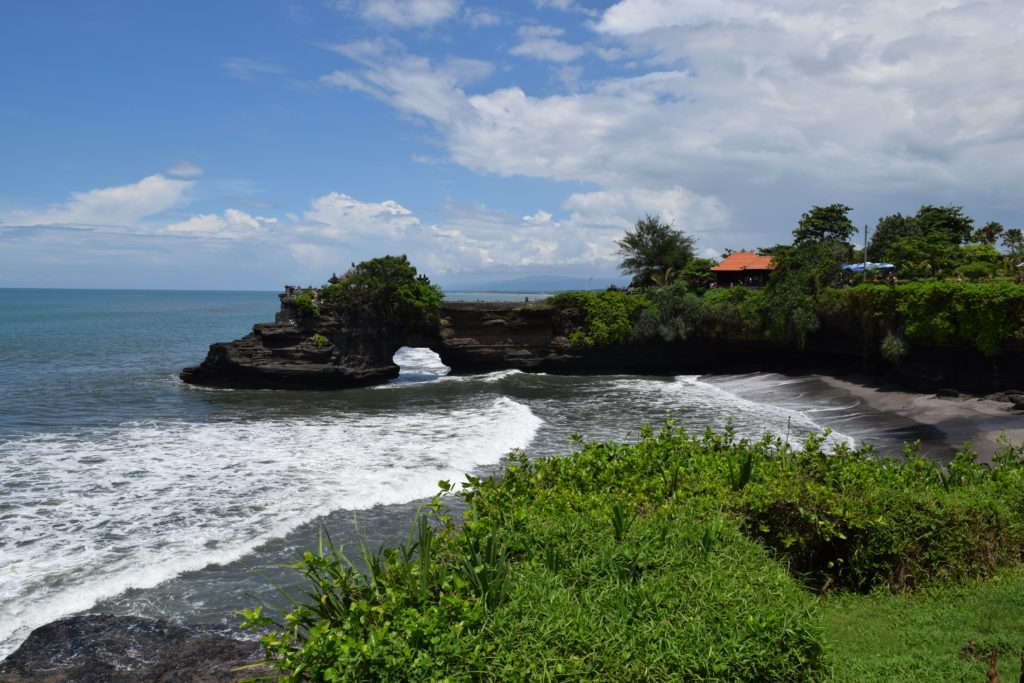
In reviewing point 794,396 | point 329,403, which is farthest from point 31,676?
point 794,396

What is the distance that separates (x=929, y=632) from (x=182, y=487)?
14.2 metres

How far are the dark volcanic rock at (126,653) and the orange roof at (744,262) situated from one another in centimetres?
4084

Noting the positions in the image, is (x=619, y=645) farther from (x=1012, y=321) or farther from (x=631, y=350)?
(x=631, y=350)

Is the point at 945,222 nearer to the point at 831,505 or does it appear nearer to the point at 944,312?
the point at 944,312

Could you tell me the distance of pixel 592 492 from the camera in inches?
281

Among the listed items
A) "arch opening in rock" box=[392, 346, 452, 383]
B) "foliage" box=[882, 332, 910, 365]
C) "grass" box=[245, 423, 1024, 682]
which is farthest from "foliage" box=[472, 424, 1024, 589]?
"arch opening in rock" box=[392, 346, 452, 383]

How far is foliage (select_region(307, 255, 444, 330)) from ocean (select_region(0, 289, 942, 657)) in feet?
12.6

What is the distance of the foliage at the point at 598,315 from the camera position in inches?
1428

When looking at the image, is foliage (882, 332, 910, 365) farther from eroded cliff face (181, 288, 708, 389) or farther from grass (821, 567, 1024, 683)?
grass (821, 567, 1024, 683)

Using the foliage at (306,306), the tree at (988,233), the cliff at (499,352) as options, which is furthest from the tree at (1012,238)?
the foliage at (306,306)

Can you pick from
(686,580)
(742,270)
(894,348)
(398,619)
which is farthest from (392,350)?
(398,619)

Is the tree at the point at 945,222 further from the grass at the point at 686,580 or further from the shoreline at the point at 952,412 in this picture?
the grass at the point at 686,580

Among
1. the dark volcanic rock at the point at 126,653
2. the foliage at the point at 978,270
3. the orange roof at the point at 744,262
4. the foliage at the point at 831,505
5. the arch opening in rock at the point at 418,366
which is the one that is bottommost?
the arch opening in rock at the point at 418,366

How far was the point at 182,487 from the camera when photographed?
1459cm
